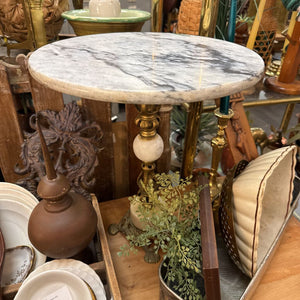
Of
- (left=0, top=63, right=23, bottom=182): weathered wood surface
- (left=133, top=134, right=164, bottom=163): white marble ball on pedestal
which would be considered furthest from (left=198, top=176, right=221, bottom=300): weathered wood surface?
(left=0, top=63, right=23, bottom=182): weathered wood surface

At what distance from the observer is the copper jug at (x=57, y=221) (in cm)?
74

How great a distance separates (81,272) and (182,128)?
33.1 inches

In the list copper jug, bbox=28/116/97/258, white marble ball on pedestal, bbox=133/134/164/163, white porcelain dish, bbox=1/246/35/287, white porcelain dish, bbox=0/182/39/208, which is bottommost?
white porcelain dish, bbox=1/246/35/287

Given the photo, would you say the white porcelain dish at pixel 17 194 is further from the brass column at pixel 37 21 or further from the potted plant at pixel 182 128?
the potted plant at pixel 182 128

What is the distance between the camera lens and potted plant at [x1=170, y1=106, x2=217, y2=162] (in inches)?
53.7

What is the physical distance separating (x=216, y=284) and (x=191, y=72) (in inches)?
17.8

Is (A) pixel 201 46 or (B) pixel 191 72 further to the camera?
(A) pixel 201 46

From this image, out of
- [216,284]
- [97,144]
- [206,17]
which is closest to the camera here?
[216,284]

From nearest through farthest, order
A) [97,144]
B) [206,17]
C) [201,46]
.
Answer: [201,46]
[206,17]
[97,144]

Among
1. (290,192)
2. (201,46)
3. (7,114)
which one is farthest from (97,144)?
(290,192)

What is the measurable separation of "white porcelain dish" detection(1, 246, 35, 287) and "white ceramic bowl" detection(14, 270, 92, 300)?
0.58 feet

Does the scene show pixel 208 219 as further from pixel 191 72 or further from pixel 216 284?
pixel 191 72

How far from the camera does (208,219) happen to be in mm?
666

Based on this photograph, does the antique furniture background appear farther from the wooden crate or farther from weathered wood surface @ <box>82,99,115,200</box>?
the wooden crate
